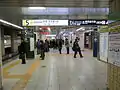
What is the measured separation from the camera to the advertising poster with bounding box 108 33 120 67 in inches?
208

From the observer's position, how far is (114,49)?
5551 millimetres

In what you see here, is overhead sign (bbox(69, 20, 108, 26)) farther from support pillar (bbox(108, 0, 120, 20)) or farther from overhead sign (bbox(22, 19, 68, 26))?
support pillar (bbox(108, 0, 120, 20))

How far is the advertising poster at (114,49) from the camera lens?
528cm

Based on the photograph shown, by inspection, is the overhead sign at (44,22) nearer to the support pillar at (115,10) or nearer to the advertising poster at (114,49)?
the support pillar at (115,10)

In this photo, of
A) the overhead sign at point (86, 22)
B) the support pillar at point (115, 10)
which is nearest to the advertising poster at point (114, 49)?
the support pillar at point (115, 10)

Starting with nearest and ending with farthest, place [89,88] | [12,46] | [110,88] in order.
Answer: [110,88], [89,88], [12,46]

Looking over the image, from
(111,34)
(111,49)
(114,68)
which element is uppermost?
(111,34)

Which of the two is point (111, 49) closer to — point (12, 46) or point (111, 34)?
point (111, 34)

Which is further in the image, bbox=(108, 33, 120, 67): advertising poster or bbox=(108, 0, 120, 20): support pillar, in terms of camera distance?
bbox=(108, 0, 120, 20): support pillar

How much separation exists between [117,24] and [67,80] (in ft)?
11.6

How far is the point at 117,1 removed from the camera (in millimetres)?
6121

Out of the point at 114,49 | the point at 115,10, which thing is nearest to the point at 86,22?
the point at 115,10

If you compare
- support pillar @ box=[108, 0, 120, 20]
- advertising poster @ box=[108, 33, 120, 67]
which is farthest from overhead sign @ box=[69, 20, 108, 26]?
advertising poster @ box=[108, 33, 120, 67]

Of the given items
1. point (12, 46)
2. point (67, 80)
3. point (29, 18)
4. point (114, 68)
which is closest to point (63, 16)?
point (29, 18)
